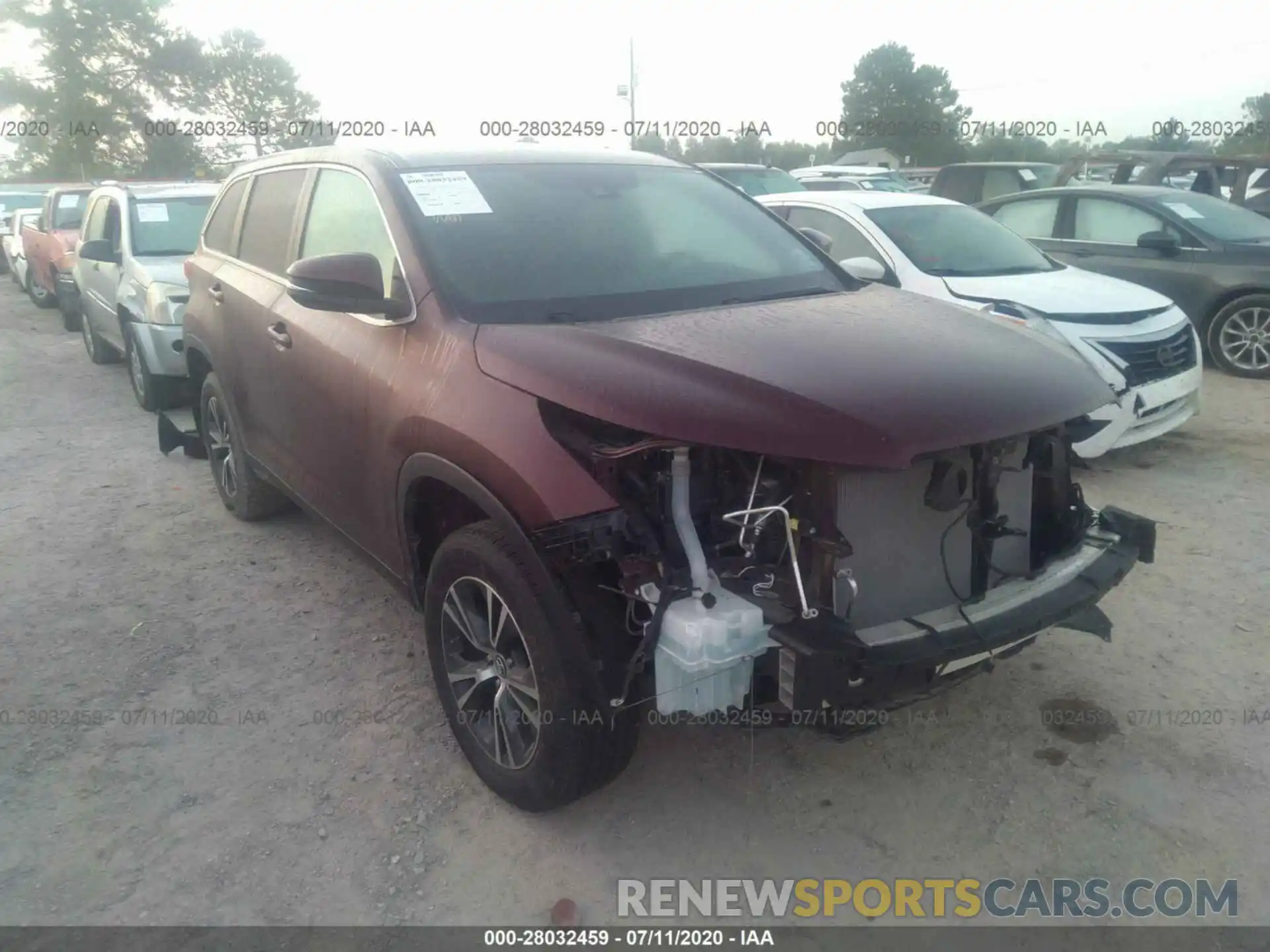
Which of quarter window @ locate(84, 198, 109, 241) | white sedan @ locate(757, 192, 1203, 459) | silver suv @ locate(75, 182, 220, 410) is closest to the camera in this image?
white sedan @ locate(757, 192, 1203, 459)

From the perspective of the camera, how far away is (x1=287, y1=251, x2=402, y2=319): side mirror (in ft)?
9.88

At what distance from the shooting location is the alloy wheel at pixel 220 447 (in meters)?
5.08

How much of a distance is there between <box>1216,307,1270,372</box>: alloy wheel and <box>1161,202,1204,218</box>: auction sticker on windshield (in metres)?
0.94

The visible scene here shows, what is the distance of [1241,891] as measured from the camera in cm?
257

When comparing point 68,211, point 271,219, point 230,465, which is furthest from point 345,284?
point 68,211

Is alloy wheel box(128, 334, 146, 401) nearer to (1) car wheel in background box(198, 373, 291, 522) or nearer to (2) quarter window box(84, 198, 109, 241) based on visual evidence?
(2) quarter window box(84, 198, 109, 241)

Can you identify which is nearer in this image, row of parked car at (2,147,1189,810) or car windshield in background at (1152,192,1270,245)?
row of parked car at (2,147,1189,810)

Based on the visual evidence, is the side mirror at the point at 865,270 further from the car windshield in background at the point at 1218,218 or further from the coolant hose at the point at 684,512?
the car windshield in background at the point at 1218,218

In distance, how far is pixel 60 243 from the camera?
1193 cm

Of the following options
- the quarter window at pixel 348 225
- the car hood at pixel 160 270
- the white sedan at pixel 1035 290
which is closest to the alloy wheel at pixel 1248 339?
the white sedan at pixel 1035 290

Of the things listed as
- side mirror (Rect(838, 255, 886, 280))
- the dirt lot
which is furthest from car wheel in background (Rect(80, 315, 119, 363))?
side mirror (Rect(838, 255, 886, 280))

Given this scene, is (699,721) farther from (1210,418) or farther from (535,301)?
(1210,418)

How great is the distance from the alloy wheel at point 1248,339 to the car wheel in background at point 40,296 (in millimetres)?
14332

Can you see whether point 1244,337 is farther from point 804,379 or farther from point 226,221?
point 226,221
